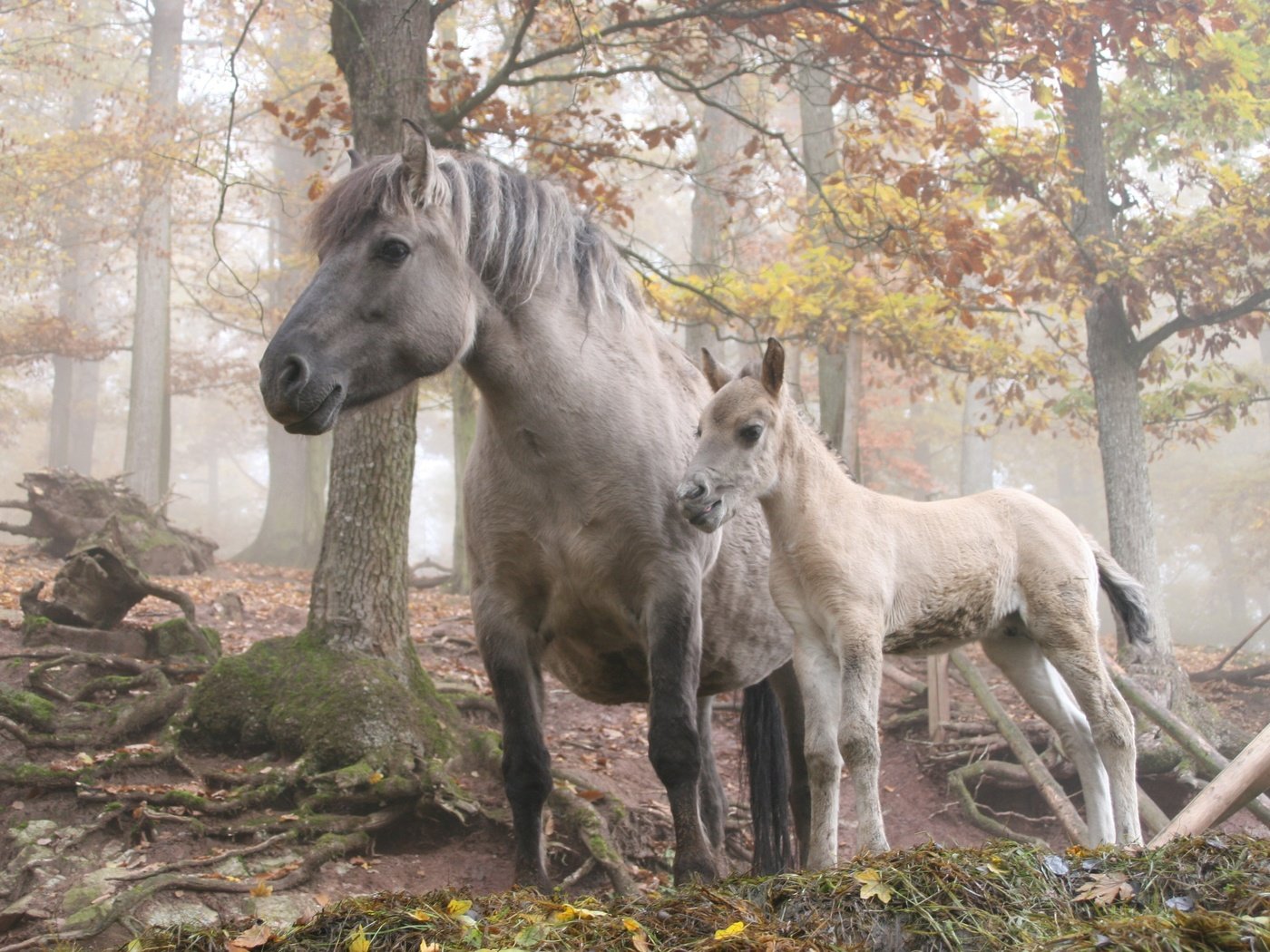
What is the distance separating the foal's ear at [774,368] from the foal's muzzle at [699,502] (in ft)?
1.96

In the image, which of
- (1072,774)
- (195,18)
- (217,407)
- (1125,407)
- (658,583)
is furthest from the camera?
(217,407)

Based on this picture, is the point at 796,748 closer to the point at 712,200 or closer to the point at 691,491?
the point at 691,491

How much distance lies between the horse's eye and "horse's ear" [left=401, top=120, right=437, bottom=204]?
0.75 feet

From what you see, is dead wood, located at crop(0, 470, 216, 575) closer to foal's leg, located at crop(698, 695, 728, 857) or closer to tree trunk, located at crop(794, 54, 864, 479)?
tree trunk, located at crop(794, 54, 864, 479)

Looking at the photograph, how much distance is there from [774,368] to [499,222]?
1.44 m

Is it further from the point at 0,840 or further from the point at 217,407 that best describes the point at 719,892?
the point at 217,407

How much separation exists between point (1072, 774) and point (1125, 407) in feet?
13.3

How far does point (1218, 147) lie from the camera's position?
37.3 ft

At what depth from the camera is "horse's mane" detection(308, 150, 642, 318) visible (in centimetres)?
420

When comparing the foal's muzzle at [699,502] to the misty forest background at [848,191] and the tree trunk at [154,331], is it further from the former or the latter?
the tree trunk at [154,331]

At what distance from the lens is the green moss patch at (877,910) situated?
269 cm

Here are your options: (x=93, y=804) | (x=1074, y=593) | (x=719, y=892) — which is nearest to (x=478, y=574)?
(x=719, y=892)

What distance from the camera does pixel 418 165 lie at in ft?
13.8

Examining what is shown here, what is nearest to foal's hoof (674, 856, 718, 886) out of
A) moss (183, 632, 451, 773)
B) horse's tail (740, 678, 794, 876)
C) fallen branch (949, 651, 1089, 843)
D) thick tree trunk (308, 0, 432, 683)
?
horse's tail (740, 678, 794, 876)
